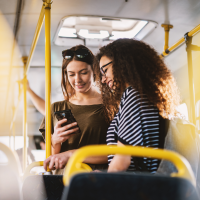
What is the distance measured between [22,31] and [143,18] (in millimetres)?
1559

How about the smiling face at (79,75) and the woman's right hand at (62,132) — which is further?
the smiling face at (79,75)

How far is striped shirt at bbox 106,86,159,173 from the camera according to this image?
1.27 m

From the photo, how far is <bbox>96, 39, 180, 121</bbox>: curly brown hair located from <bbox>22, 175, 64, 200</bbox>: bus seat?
654 mm

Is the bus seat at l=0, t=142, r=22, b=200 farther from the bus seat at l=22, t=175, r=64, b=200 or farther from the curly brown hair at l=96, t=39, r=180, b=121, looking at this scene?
the curly brown hair at l=96, t=39, r=180, b=121

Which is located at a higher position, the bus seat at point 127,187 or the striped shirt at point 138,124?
the striped shirt at point 138,124

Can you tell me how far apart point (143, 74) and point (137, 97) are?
24 centimetres

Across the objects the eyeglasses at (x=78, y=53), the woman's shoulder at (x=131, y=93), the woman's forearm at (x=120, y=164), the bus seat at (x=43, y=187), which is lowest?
the bus seat at (x=43, y=187)

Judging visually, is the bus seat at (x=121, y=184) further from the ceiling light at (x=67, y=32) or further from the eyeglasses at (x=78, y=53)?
the ceiling light at (x=67, y=32)

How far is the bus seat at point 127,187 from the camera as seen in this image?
2.66 ft

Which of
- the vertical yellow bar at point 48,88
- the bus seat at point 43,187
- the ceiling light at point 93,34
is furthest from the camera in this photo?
the ceiling light at point 93,34

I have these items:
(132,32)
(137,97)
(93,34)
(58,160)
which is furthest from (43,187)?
(132,32)

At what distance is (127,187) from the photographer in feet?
2.74

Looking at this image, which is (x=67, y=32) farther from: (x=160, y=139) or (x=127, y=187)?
(x=127, y=187)

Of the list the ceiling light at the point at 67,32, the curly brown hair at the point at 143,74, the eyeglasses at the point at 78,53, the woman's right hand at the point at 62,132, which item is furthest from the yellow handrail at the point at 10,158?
the ceiling light at the point at 67,32
